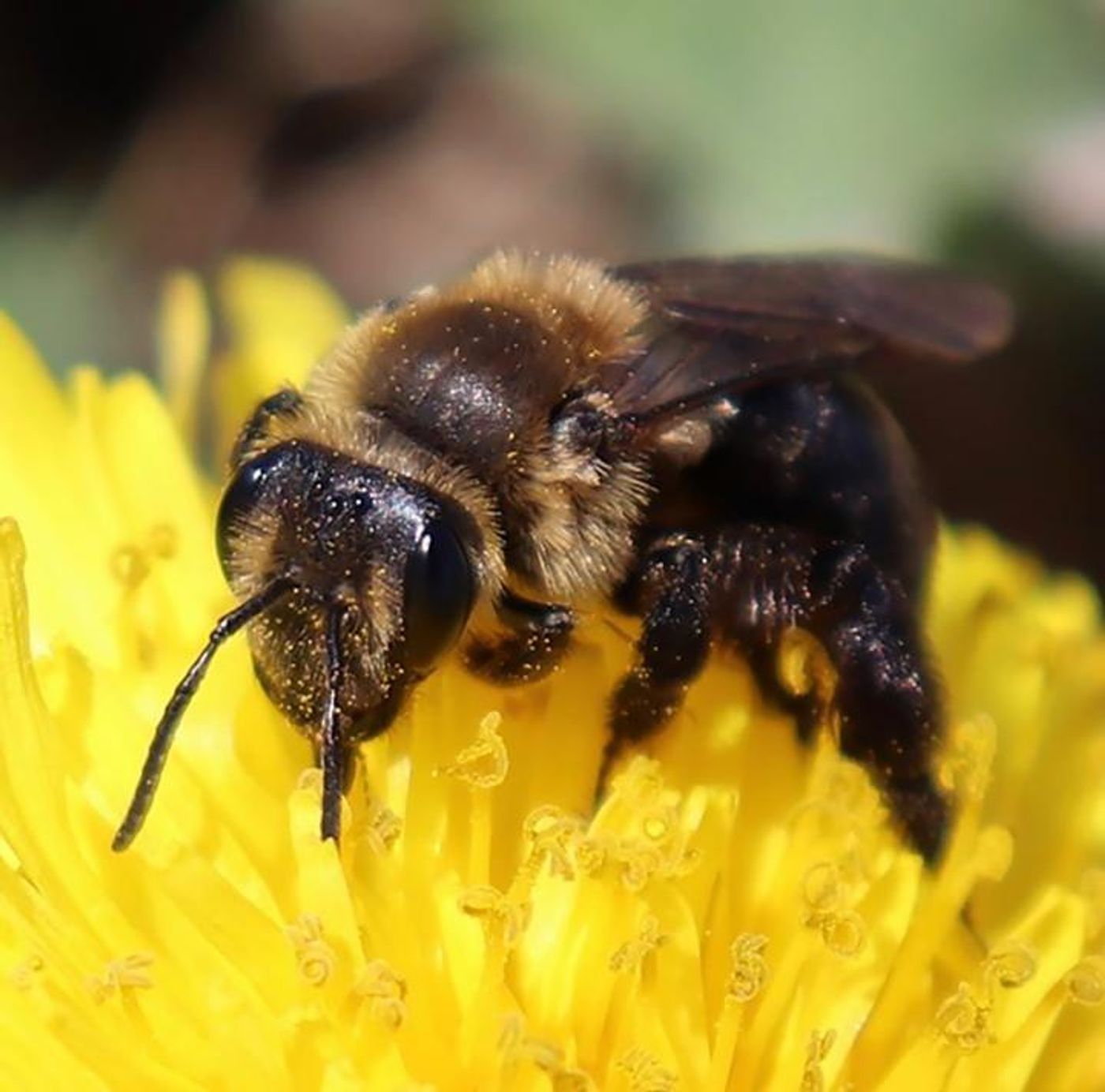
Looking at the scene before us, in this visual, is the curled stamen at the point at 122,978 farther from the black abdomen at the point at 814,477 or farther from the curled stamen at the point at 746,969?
the black abdomen at the point at 814,477

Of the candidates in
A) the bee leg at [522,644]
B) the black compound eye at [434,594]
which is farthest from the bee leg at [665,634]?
the black compound eye at [434,594]

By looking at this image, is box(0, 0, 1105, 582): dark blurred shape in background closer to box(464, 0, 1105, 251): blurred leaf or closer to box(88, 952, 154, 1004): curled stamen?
box(464, 0, 1105, 251): blurred leaf

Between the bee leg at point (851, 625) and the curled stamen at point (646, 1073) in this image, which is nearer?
the curled stamen at point (646, 1073)

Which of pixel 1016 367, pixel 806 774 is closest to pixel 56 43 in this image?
pixel 1016 367

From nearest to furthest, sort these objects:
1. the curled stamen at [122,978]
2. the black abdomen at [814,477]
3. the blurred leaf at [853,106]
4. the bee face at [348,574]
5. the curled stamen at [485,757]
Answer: the bee face at [348,574] → the curled stamen at [122,978] → the curled stamen at [485,757] → the black abdomen at [814,477] → the blurred leaf at [853,106]

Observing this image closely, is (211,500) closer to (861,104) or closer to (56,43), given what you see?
(861,104)

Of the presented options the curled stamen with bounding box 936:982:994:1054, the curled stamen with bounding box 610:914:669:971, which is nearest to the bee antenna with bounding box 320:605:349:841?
the curled stamen with bounding box 610:914:669:971
